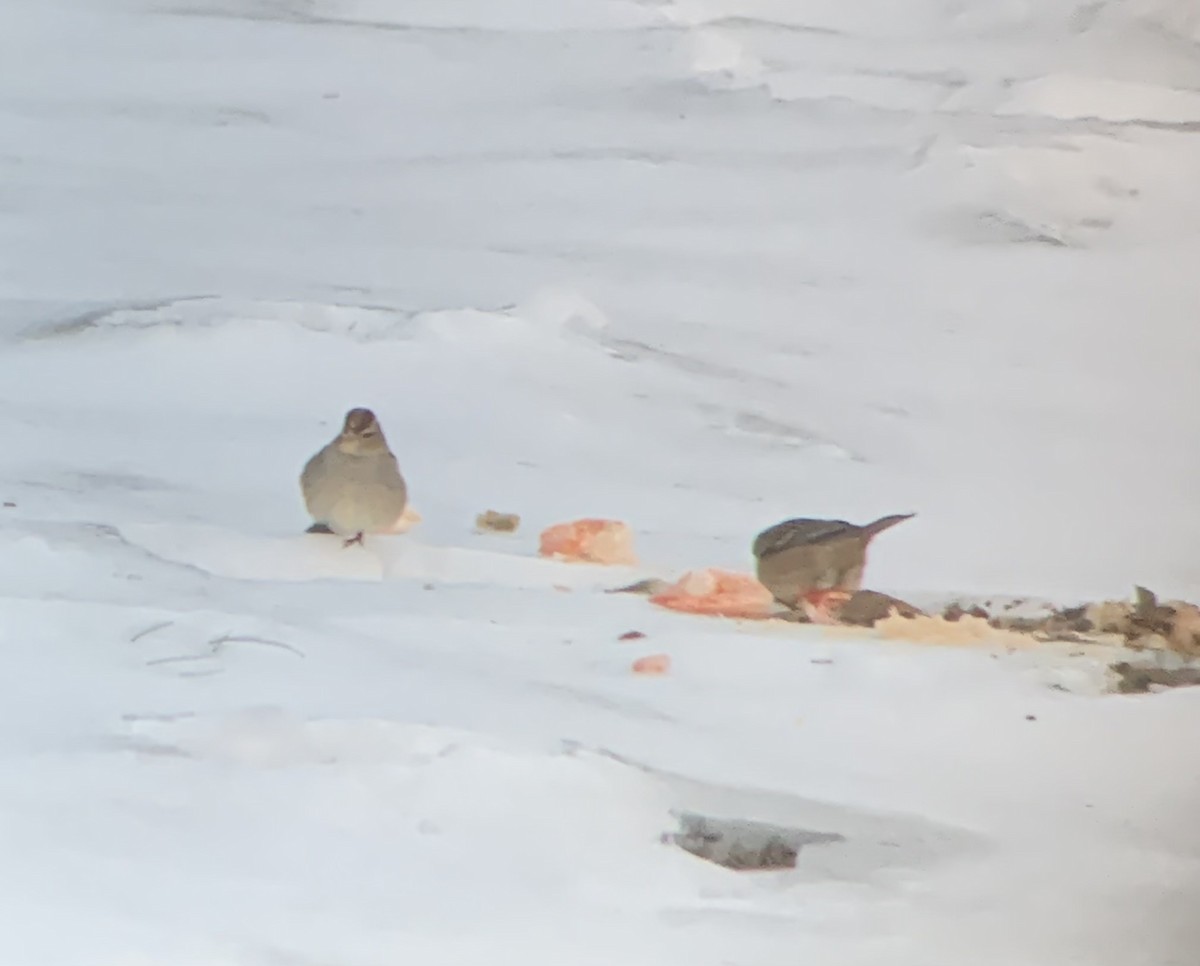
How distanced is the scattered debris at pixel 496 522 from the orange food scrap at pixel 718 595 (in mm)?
137

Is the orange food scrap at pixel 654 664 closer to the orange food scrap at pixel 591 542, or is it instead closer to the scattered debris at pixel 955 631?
the orange food scrap at pixel 591 542

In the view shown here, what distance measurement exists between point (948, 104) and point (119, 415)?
75 centimetres

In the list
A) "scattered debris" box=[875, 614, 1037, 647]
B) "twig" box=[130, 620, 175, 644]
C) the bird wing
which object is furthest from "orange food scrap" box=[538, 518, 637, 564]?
"twig" box=[130, 620, 175, 644]

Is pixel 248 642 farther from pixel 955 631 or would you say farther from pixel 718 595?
pixel 955 631

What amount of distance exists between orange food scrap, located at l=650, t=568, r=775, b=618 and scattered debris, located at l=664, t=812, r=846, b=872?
19cm

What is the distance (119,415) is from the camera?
3.16 feet

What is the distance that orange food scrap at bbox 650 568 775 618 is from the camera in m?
0.95

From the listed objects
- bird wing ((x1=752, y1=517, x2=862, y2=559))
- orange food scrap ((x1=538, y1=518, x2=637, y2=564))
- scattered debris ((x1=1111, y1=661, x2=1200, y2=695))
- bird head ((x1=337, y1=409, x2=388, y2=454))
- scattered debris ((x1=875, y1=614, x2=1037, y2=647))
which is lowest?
scattered debris ((x1=1111, y1=661, x2=1200, y2=695))

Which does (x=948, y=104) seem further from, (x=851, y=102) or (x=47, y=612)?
(x=47, y=612)

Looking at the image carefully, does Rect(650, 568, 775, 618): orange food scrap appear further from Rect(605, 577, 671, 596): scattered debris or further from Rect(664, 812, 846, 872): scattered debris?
Rect(664, 812, 846, 872): scattered debris

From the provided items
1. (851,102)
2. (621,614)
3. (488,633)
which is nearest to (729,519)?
(621,614)

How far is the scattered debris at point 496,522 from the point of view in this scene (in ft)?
3.14

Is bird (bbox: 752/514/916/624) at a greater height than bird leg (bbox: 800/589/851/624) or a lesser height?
greater

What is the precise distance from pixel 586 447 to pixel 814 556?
0.22 m
